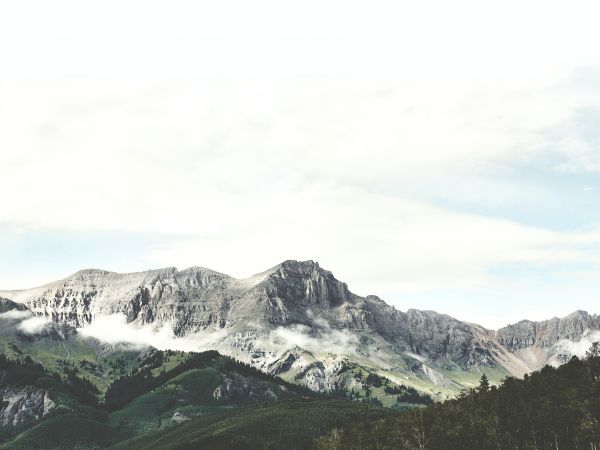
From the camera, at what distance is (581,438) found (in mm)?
185875

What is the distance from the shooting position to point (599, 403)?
199750mm

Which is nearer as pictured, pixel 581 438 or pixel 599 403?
pixel 581 438

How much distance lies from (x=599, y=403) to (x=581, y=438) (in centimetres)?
1971
